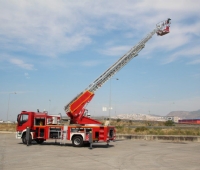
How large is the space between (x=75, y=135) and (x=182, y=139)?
11.8 meters

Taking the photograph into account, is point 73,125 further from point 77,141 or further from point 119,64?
point 119,64

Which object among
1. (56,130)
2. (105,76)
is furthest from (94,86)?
(56,130)

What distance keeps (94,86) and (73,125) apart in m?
4.17

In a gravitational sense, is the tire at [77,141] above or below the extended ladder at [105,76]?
below

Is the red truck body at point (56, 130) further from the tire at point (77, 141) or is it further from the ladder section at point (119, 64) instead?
the ladder section at point (119, 64)

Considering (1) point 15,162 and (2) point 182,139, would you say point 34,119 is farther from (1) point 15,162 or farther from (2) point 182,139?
(2) point 182,139

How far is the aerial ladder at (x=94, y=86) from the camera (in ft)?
70.2

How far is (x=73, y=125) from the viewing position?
20109mm

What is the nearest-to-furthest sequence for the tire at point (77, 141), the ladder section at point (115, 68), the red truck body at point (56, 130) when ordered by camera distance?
1. the red truck body at point (56, 130)
2. the tire at point (77, 141)
3. the ladder section at point (115, 68)

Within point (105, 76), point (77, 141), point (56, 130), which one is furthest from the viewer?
point (105, 76)

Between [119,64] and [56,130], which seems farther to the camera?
[119,64]

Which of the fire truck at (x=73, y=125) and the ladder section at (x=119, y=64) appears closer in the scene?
the fire truck at (x=73, y=125)

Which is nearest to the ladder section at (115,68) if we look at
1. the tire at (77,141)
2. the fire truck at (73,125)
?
the fire truck at (73,125)

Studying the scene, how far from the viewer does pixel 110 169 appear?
1048 cm
